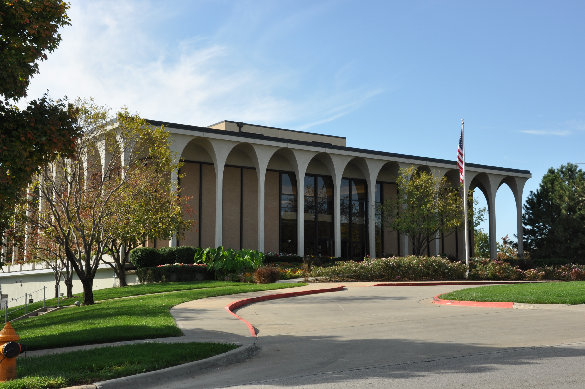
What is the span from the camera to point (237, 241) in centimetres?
4156

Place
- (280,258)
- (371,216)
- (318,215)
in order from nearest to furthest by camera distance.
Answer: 1. (280,258)
2. (318,215)
3. (371,216)

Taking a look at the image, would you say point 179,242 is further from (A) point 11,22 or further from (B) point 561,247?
(B) point 561,247

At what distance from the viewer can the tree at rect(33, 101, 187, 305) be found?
72.8 feet

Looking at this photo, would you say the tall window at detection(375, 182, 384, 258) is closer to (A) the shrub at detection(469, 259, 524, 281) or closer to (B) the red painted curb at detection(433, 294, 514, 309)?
(A) the shrub at detection(469, 259, 524, 281)

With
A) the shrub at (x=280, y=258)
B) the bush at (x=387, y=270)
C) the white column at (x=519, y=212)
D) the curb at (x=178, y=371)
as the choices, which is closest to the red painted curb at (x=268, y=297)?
the bush at (x=387, y=270)

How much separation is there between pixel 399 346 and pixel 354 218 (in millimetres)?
37234

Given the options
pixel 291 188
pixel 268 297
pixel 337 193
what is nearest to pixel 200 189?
pixel 291 188

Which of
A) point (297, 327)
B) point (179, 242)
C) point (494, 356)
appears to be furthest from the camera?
point (179, 242)

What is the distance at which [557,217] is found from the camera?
5112cm

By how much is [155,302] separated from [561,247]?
134 ft

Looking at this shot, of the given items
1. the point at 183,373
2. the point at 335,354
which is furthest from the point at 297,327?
the point at 183,373

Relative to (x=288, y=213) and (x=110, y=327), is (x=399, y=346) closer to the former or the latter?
(x=110, y=327)

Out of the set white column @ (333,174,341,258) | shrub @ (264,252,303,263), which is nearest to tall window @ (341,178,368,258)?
white column @ (333,174,341,258)

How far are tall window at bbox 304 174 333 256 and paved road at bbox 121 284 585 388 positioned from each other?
27224 mm
